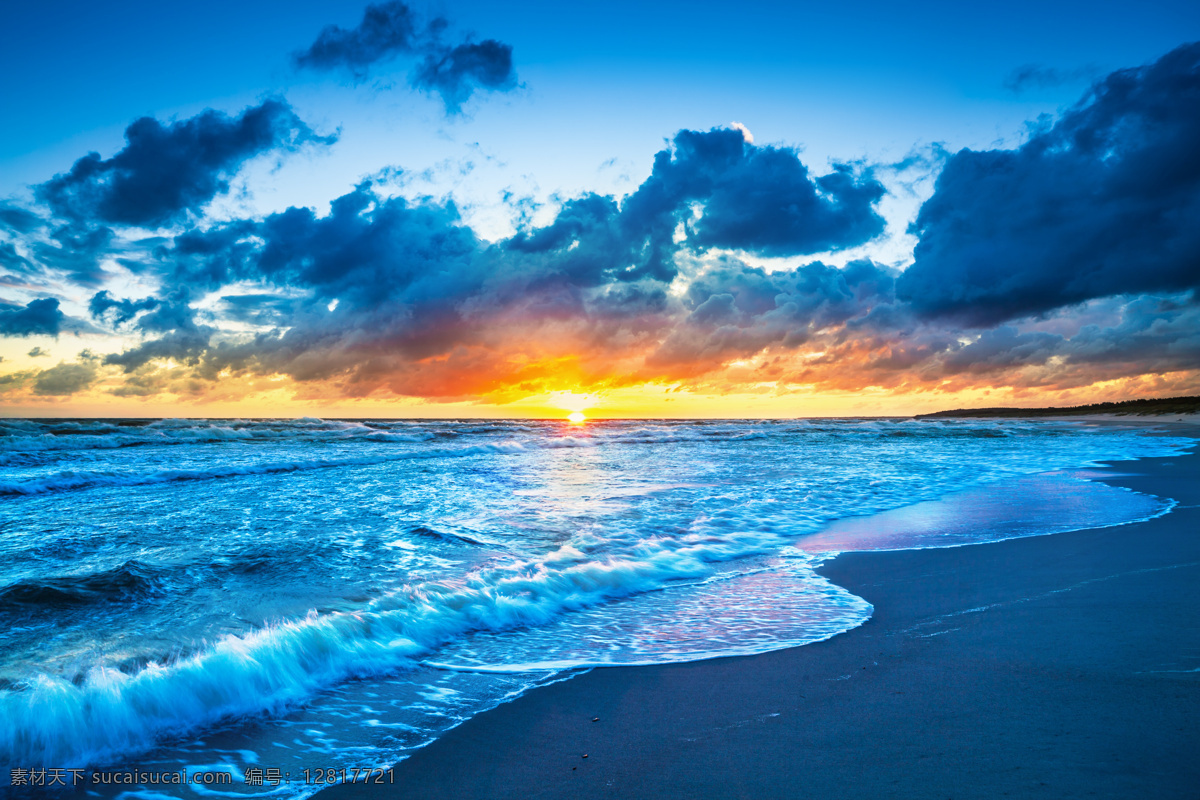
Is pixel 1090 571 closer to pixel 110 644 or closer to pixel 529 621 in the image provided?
pixel 529 621

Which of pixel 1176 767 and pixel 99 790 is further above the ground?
pixel 1176 767

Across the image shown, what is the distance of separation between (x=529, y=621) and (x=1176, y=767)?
3.43m

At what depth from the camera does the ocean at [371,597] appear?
2.65m

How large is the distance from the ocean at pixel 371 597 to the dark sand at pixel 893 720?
322 mm

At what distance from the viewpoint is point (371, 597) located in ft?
14.2

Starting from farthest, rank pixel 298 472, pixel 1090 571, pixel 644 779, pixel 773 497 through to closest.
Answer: pixel 298 472
pixel 773 497
pixel 1090 571
pixel 644 779

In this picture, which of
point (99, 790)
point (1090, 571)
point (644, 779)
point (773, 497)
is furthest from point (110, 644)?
point (773, 497)

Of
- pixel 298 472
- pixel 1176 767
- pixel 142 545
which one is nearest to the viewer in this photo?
pixel 1176 767

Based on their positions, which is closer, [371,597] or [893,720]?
[893,720]

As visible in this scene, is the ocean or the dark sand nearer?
the dark sand

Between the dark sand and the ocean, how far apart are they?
1.06 feet

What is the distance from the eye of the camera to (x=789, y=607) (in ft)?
14.5

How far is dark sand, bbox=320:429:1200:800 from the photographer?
2146 millimetres

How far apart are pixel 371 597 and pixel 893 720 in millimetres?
3464
